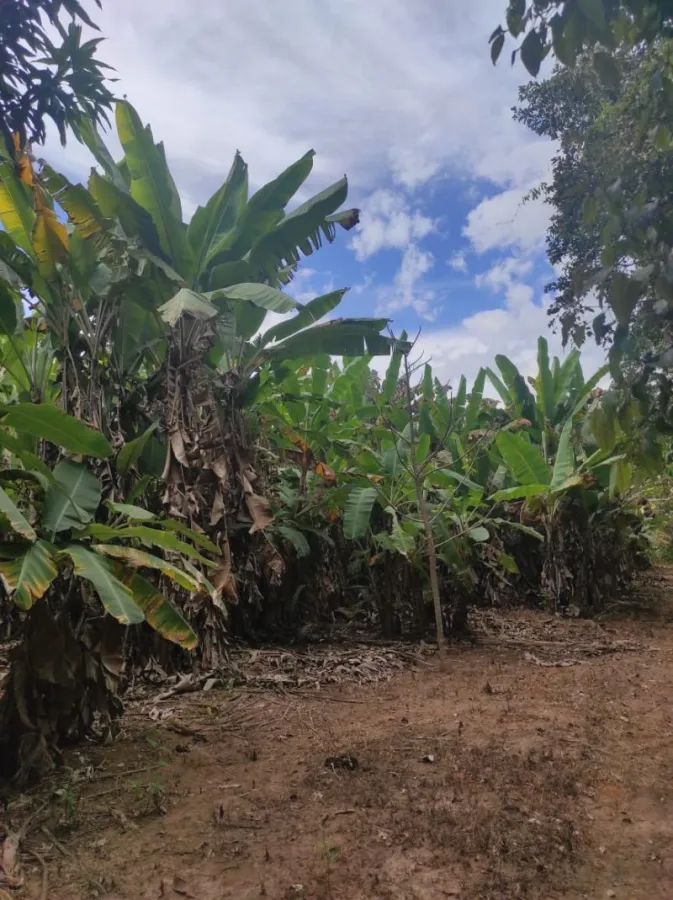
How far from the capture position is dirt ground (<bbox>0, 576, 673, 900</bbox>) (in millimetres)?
2629

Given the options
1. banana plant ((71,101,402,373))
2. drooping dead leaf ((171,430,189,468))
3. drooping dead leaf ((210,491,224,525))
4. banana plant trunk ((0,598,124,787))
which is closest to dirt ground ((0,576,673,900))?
banana plant trunk ((0,598,124,787))

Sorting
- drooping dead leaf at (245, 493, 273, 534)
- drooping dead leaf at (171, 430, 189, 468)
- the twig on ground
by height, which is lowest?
the twig on ground

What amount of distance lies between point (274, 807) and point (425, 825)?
2.55ft

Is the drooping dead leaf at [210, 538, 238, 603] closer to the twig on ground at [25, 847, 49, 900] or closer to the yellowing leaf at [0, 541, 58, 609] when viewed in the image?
the yellowing leaf at [0, 541, 58, 609]

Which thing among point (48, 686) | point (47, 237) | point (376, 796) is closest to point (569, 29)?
point (376, 796)

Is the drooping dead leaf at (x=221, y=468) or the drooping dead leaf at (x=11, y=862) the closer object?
the drooping dead leaf at (x=11, y=862)

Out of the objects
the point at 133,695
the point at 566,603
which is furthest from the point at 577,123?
the point at 133,695

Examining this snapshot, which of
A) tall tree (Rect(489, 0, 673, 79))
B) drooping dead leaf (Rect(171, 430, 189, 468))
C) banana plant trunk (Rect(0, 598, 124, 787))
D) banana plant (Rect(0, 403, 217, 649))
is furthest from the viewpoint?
drooping dead leaf (Rect(171, 430, 189, 468))

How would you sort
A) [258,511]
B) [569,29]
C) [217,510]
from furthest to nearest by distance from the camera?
1. [258,511]
2. [217,510]
3. [569,29]

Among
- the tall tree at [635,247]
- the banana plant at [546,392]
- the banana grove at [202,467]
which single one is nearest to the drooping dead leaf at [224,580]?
the banana grove at [202,467]

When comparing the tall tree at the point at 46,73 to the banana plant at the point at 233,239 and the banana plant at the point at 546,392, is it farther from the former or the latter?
the banana plant at the point at 546,392

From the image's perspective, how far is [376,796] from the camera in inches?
130

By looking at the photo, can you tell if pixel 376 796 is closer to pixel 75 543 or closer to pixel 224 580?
pixel 75 543

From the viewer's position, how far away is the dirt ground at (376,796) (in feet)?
8.63
